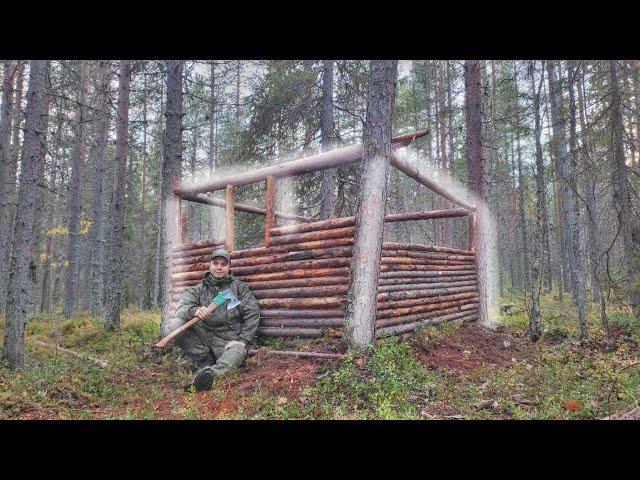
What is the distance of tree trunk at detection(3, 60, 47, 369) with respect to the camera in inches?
262

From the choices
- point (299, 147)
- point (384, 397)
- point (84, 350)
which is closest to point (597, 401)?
point (384, 397)

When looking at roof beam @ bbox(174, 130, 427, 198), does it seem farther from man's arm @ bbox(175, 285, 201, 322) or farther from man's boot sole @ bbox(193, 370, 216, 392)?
man's boot sole @ bbox(193, 370, 216, 392)

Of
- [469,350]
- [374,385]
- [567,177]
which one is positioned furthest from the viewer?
[567,177]

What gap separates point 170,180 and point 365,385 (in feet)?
20.2

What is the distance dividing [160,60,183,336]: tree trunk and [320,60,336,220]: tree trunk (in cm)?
474

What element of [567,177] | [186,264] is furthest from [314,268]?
[567,177]

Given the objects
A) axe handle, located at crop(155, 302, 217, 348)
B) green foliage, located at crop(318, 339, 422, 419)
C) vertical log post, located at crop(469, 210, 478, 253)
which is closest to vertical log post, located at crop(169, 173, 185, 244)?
axe handle, located at crop(155, 302, 217, 348)

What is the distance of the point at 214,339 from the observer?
255 inches

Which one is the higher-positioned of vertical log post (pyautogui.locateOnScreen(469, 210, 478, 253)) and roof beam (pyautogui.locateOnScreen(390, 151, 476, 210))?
roof beam (pyautogui.locateOnScreen(390, 151, 476, 210))

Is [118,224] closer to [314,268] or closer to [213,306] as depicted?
[213,306]

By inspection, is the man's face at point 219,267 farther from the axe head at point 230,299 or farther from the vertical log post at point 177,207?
the vertical log post at point 177,207

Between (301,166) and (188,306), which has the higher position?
(301,166)

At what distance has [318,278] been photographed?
6.57m

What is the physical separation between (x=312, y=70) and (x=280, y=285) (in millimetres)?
9045
